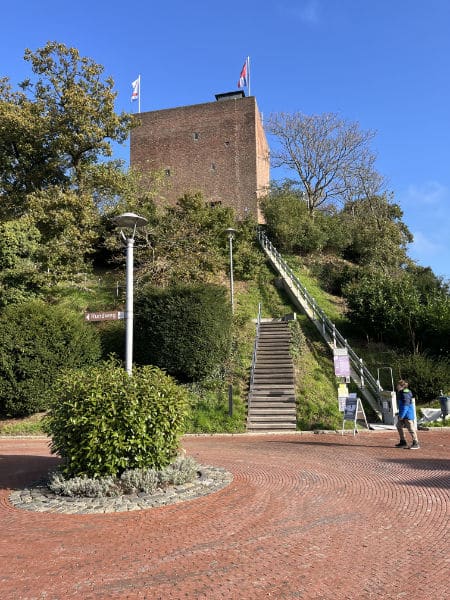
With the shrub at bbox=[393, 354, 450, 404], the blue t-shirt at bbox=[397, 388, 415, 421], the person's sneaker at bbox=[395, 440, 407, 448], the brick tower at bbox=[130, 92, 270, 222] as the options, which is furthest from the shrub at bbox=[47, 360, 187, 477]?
the brick tower at bbox=[130, 92, 270, 222]

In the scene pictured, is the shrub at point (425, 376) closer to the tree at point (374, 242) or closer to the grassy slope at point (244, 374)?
the grassy slope at point (244, 374)

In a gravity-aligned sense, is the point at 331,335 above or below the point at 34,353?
above

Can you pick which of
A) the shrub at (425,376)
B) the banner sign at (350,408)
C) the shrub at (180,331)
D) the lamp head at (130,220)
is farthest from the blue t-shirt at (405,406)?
the shrub at (180,331)

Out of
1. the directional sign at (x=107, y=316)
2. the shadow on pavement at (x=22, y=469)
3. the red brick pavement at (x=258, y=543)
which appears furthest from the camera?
the directional sign at (x=107, y=316)

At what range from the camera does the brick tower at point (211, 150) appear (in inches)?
1481

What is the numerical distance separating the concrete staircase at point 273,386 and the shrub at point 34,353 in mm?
5812

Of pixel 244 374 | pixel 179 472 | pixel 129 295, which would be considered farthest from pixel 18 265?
pixel 179 472

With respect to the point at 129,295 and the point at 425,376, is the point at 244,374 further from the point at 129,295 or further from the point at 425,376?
the point at 129,295

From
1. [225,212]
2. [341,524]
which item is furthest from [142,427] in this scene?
[225,212]

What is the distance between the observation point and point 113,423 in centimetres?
660

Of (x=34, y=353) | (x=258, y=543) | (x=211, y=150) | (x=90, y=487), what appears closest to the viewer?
(x=258, y=543)

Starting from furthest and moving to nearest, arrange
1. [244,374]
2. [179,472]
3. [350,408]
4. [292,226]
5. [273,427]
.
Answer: [292,226] → [244,374] → [273,427] → [350,408] → [179,472]

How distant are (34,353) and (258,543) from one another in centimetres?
1162

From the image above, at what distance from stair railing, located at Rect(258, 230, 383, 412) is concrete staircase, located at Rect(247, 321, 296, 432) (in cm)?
171
